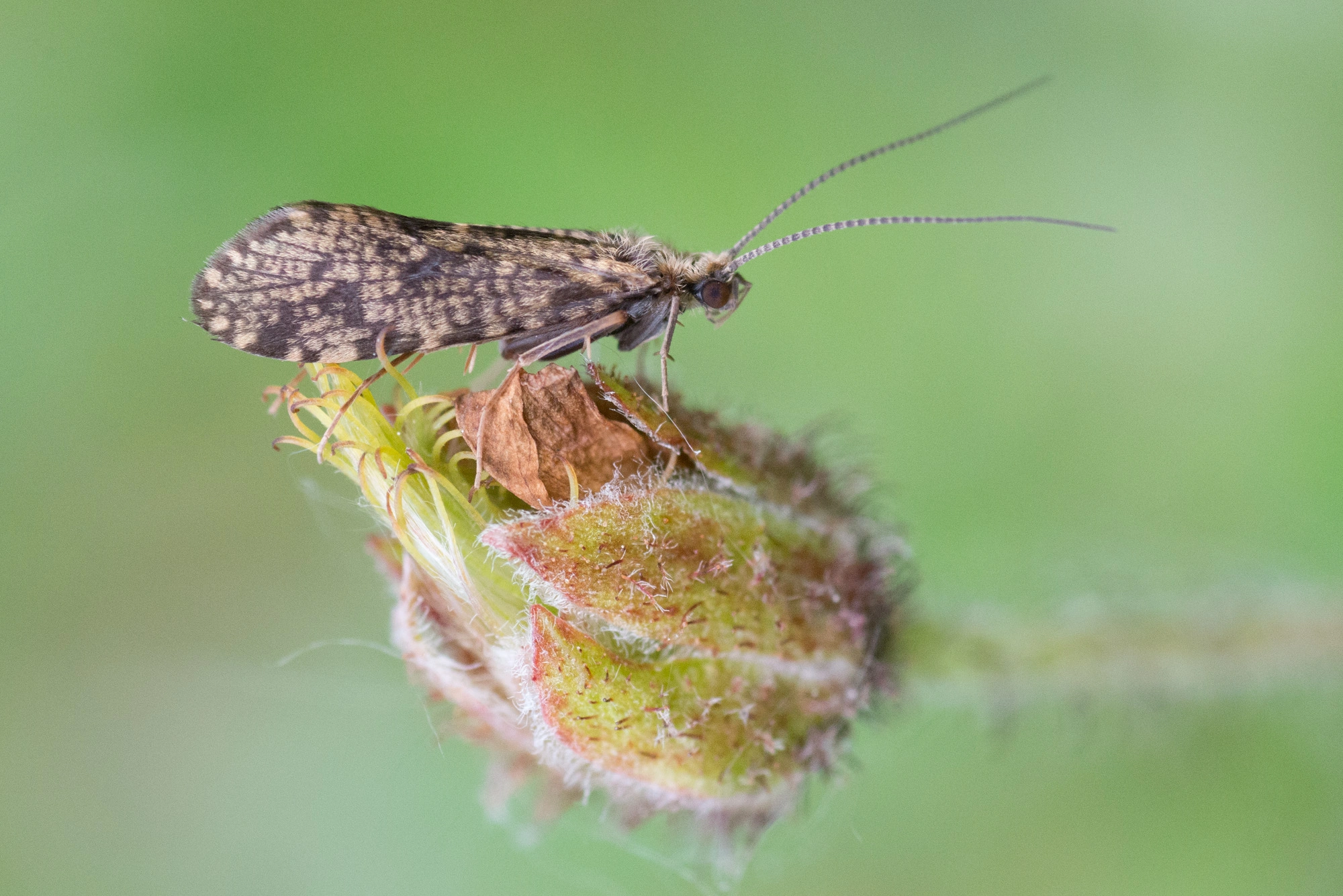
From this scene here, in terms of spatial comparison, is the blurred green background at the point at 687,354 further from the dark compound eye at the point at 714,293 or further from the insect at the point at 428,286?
the insect at the point at 428,286

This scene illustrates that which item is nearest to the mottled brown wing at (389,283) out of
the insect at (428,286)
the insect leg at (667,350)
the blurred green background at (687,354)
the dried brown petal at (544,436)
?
the insect at (428,286)

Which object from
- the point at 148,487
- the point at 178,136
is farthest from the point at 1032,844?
the point at 178,136

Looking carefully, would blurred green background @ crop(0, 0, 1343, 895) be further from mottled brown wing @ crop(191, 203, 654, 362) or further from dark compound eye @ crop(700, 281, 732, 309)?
mottled brown wing @ crop(191, 203, 654, 362)

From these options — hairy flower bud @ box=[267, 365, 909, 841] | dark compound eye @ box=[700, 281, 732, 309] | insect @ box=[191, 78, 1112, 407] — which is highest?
dark compound eye @ box=[700, 281, 732, 309]

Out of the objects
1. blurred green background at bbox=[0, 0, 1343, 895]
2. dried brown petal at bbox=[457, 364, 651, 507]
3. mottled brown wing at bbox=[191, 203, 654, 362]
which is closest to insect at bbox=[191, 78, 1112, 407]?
mottled brown wing at bbox=[191, 203, 654, 362]

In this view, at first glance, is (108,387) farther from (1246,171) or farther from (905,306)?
(1246,171)

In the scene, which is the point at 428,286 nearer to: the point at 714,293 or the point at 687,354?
the point at 714,293

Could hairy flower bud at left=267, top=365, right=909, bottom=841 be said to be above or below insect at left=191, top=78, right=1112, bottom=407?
below
